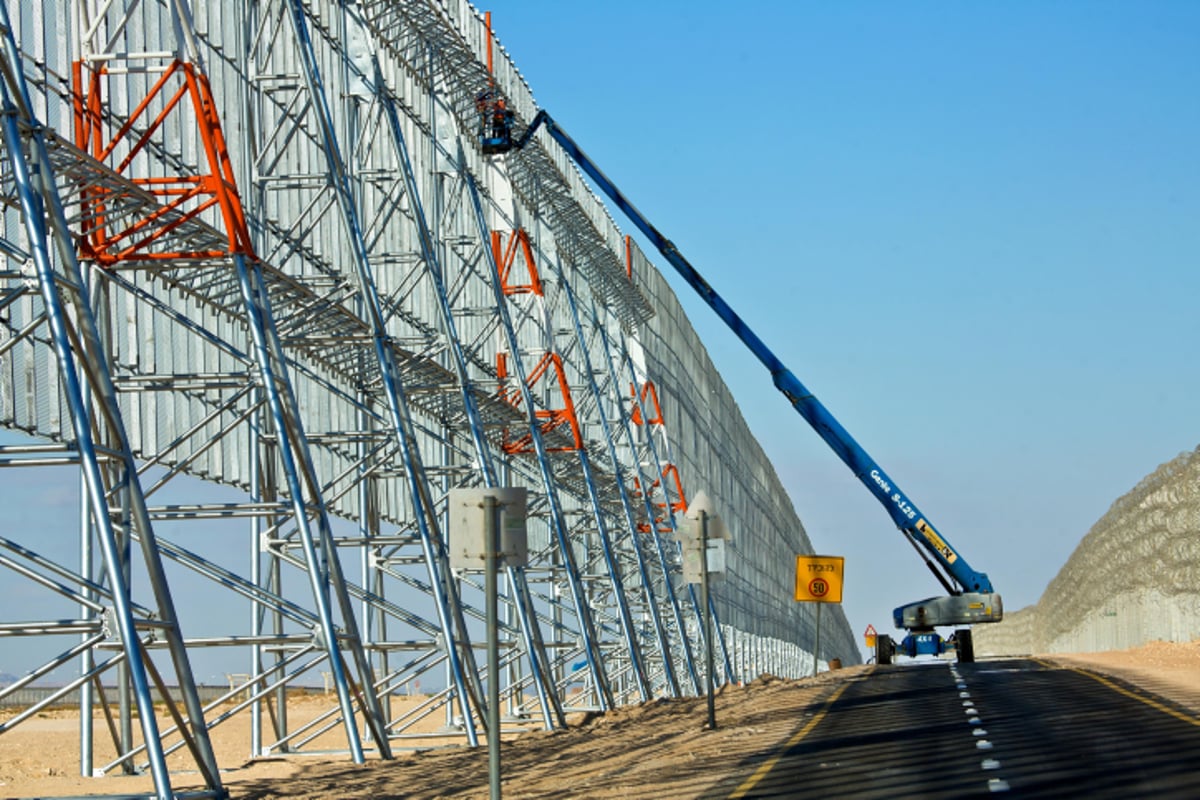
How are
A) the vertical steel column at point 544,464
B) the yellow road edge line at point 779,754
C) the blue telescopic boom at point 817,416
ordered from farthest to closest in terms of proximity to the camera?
1. the blue telescopic boom at point 817,416
2. the vertical steel column at point 544,464
3. the yellow road edge line at point 779,754

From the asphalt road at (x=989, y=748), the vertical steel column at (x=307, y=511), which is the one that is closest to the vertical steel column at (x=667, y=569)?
the asphalt road at (x=989, y=748)

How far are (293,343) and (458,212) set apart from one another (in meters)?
15.5

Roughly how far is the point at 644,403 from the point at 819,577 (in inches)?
475

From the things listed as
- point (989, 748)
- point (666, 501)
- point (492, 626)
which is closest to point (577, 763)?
point (989, 748)

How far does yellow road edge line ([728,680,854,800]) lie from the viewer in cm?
1576

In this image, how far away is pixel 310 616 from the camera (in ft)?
66.2

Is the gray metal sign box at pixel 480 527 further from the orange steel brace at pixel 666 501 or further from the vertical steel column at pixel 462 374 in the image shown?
the orange steel brace at pixel 666 501

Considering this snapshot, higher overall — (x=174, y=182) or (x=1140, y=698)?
(x=174, y=182)

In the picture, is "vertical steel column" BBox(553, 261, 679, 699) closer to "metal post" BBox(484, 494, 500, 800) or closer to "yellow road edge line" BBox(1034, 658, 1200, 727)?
"yellow road edge line" BBox(1034, 658, 1200, 727)

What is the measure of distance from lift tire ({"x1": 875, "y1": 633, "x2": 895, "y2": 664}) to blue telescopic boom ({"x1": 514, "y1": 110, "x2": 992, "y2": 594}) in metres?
5.44

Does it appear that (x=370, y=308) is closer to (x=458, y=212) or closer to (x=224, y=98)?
(x=224, y=98)

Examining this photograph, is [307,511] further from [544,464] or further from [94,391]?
[544,464]

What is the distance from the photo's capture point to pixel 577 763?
20.5m

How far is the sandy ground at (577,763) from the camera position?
1714cm
